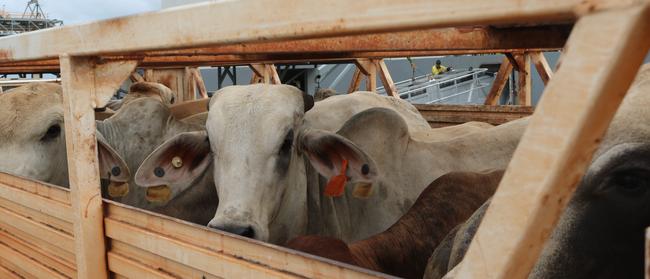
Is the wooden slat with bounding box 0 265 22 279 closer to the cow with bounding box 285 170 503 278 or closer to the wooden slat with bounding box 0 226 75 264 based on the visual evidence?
the wooden slat with bounding box 0 226 75 264

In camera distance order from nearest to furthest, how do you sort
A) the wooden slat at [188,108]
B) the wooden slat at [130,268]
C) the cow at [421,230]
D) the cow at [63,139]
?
the wooden slat at [130,268] → the cow at [421,230] → the cow at [63,139] → the wooden slat at [188,108]

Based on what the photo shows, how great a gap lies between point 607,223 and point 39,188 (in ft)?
6.38

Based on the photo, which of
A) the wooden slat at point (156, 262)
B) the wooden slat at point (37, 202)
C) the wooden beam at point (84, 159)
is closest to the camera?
the wooden slat at point (156, 262)

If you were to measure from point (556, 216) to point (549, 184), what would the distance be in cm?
7

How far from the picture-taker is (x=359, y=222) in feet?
11.9

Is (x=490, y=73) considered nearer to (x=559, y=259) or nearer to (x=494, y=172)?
(x=494, y=172)

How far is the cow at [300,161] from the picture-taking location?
2900mm

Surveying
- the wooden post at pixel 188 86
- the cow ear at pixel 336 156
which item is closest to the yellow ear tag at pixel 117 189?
the cow ear at pixel 336 156

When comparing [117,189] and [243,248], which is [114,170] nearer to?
[117,189]

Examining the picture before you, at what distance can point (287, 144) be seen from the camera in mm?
3107

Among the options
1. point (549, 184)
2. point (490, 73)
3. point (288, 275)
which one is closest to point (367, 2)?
point (549, 184)

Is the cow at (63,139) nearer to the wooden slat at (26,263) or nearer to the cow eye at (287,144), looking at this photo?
the wooden slat at (26,263)

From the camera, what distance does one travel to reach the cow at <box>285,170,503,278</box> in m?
2.45

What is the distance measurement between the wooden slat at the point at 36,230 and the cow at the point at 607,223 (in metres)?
1.59
